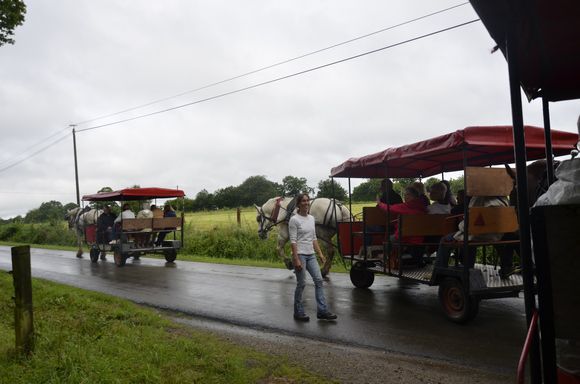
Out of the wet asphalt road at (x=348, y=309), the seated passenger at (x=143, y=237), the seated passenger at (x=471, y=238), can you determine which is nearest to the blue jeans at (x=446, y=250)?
the seated passenger at (x=471, y=238)

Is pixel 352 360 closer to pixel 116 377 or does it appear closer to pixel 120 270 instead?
pixel 116 377

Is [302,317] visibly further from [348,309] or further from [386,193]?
[386,193]

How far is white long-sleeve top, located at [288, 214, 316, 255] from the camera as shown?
6973 millimetres

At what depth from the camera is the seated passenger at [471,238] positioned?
21.1ft

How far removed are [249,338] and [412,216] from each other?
3.30 meters

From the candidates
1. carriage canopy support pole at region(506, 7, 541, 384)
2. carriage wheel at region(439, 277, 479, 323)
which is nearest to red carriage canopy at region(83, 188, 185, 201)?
carriage wheel at region(439, 277, 479, 323)

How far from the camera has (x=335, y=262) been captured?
15.0m

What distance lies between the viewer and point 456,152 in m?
7.70

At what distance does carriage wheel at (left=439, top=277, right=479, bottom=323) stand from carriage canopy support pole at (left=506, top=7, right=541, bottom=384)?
13.3ft

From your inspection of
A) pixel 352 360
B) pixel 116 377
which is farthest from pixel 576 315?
pixel 116 377

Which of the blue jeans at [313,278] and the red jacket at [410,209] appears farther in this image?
the red jacket at [410,209]

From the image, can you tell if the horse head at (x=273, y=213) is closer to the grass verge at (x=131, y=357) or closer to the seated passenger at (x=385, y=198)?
the seated passenger at (x=385, y=198)

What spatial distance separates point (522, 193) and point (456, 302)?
4550 millimetres

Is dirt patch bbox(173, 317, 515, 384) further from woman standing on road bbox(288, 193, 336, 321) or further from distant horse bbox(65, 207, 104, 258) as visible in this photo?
distant horse bbox(65, 207, 104, 258)
